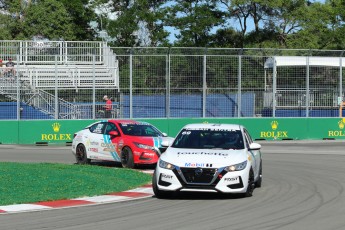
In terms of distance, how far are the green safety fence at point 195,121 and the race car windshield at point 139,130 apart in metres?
12.7

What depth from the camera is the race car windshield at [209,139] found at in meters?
15.5

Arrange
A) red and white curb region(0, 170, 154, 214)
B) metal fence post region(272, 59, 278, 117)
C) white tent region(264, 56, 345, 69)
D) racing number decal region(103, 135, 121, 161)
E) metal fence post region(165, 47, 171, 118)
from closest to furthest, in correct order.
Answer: red and white curb region(0, 170, 154, 214) → racing number decal region(103, 135, 121, 161) → metal fence post region(165, 47, 171, 118) → metal fence post region(272, 59, 278, 117) → white tent region(264, 56, 345, 69)

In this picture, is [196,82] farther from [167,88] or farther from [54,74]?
[54,74]

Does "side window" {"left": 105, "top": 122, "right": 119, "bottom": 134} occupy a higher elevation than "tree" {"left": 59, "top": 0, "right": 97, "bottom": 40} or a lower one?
lower

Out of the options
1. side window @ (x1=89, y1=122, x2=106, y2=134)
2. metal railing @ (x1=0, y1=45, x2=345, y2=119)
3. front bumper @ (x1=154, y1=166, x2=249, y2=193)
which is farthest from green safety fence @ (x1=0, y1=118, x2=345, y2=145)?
front bumper @ (x1=154, y1=166, x2=249, y2=193)

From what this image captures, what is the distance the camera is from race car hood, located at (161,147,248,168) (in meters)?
14.1

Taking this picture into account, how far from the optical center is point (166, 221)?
38.3ft

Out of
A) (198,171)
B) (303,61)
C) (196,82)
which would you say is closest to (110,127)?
(198,171)

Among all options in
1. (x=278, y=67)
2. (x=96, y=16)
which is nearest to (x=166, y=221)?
(x=278, y=67)

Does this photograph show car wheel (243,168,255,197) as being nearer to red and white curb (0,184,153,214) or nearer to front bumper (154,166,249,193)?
front bumper (154,166,249,193)

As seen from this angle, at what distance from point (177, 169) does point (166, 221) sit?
2.47 m

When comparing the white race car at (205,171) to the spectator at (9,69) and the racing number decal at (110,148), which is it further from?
the spectator at (9,69)

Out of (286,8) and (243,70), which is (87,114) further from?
(286,8)

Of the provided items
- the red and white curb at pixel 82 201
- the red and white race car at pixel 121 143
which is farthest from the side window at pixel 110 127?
the red and white curb at pixel 82 201
